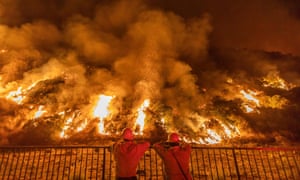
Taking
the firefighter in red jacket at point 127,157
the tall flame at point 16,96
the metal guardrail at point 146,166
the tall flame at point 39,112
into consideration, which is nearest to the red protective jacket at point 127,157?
the firefighter in red jacket at point 127,157

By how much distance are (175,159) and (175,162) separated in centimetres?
5

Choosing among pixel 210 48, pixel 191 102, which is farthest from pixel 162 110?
pixel 210 48

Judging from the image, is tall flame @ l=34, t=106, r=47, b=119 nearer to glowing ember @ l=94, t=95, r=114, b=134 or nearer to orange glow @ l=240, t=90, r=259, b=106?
glowing ember @ l=94, t=95, r=114, b=134

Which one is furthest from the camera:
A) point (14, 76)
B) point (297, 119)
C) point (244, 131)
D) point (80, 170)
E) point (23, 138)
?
point (14, 76)

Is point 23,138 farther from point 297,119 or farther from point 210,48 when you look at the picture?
point 210,48

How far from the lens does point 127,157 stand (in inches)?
201

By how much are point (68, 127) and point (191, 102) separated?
18.5 ft

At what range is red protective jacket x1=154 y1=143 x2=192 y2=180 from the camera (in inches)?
203

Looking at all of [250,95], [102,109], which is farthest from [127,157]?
[250,95]

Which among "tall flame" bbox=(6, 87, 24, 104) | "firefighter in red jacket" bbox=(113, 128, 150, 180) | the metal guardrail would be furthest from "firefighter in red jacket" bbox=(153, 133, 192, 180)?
"tall flame" bbox=(6, 87, 24, 104)

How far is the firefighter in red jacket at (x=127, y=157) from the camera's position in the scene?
5070 mm

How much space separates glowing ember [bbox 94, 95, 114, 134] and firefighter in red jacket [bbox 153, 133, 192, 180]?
19.7 feet

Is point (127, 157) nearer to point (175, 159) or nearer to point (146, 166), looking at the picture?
point (175, 159)

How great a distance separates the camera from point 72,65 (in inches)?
651
